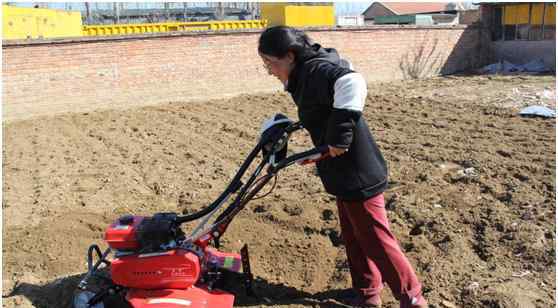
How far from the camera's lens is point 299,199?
5.73 meters

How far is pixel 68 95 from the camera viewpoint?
12.2m

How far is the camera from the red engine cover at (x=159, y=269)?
10.5 feet

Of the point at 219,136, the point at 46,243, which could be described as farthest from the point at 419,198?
the point at 219,136

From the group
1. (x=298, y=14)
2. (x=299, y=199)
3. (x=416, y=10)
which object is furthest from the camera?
(x=416, y=10)

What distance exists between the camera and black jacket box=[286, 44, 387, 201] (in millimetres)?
2900

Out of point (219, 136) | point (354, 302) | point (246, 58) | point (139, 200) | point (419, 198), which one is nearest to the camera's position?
point (354, 302)

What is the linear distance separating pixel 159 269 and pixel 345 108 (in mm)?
1413

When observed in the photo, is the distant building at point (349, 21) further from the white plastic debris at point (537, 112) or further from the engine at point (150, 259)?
the engine at point (150, 259)

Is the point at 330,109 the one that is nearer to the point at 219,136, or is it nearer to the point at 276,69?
the point at 276,69

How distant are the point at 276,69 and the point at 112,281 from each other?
1.64m

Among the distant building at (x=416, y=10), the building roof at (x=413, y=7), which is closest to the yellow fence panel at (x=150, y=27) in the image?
the distant building at (x=416, y=10)

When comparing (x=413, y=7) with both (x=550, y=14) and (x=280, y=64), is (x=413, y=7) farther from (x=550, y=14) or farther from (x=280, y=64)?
(x=280, y=64)

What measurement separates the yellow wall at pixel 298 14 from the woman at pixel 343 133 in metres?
15.5

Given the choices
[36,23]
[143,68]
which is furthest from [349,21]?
[36,23]
